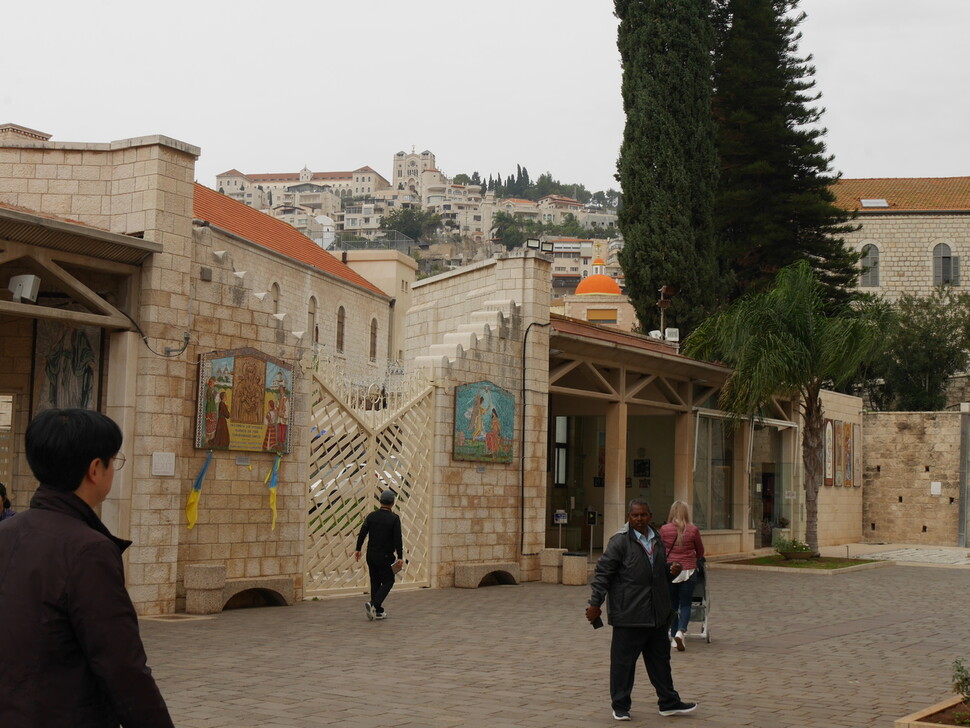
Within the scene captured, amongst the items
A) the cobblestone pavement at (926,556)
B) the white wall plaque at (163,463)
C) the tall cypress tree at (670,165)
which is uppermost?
the tall cypress tree at (670,165)

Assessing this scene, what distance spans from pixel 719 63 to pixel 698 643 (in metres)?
31.1

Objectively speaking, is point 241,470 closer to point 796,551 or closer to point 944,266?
point 796,551

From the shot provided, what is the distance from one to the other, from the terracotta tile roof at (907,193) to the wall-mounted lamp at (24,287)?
191 ft

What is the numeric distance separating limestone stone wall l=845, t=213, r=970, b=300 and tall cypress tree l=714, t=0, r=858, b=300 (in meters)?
26.2

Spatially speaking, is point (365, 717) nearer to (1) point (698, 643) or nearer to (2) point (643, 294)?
(1) point (698, 643)

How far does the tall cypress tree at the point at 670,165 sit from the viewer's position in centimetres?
3309

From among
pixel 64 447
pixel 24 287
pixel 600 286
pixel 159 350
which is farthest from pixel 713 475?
pixel 600 286

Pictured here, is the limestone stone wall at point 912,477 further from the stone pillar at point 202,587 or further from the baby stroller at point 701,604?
the stone pillar at point 202,587

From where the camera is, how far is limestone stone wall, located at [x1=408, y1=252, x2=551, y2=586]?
17109 millimetres

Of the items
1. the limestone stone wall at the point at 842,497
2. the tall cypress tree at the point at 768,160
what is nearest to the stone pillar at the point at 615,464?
the limestone stone wall at the point at 842,497

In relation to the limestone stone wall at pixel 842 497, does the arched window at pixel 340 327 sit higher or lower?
higher

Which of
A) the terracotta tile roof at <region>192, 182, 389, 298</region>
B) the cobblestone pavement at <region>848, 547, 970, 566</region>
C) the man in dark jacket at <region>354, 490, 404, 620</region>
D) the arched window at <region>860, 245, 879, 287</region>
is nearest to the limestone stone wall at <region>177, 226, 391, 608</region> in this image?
the man in dark jacket at <region>354, 490, 404, 620</region>

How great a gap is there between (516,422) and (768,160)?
2337cm

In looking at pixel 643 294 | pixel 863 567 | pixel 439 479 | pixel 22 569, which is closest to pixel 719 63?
pixel 643 294
